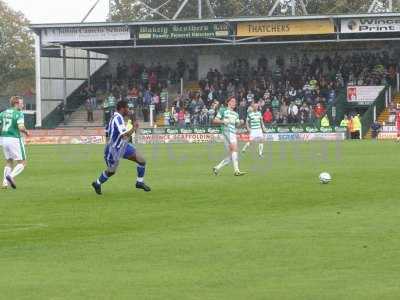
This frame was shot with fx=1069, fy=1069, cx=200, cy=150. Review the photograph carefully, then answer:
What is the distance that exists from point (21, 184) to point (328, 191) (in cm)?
785

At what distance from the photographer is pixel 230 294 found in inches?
401

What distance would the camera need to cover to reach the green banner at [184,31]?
65750mm

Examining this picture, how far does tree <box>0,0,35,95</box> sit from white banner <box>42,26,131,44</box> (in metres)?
39.1

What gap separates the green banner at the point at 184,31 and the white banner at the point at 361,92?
8.70 m

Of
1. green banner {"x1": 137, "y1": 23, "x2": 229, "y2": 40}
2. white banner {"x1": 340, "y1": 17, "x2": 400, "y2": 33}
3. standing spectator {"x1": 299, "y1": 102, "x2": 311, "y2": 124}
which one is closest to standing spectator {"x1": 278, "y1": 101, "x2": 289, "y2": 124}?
standing spectator {"x1": 299, "y1": 102, "x2": 311, "y2": 124}

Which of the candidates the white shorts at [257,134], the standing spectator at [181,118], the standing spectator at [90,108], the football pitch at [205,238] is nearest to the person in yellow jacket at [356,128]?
the standing spectator at [181,118]

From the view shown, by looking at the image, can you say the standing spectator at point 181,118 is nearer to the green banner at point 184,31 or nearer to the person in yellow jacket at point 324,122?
the green banner at point 184,31

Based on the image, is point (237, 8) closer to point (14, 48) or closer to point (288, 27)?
point (14, 48)

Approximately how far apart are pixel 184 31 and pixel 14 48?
44519mm

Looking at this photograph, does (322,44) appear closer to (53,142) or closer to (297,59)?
(297,59)

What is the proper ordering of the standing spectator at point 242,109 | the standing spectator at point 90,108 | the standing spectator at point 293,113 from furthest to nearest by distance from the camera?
the standing spectator at point 90,108 → the standing spectator at point 242,109 → the standing spectator at point 293,113

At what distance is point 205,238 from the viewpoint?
14.4 metres

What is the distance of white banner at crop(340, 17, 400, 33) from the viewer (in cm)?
6281

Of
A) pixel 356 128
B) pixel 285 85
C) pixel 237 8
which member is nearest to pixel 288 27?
pixel 285 85
